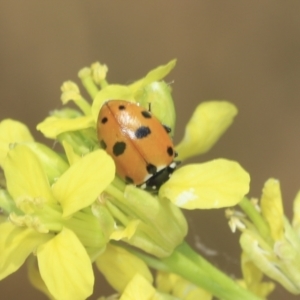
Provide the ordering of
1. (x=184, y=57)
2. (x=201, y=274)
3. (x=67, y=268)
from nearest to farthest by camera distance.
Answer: (x=67, y=268)
(x=201, y=274)
(x=184, y=57)

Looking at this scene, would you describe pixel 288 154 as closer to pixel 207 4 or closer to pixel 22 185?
pixel 207 4

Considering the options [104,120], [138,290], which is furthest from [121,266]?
[104,120]

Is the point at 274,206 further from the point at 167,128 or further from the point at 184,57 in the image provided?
the point at 184,57

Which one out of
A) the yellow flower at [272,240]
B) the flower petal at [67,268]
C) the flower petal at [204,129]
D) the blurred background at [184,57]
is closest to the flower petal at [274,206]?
the yellow flower at [272,240]

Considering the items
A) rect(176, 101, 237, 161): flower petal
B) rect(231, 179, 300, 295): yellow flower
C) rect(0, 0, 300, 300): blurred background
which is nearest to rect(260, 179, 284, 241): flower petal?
rect(231, 179, 300, 295): yellow flower

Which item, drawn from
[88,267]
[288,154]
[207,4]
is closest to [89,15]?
[207,4]

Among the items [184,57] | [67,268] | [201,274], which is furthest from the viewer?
[184,57]

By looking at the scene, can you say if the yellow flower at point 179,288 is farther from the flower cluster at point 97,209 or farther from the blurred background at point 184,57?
the blurred background at point 184,57
